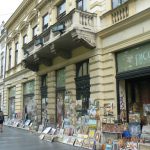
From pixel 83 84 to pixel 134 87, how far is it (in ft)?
9.73

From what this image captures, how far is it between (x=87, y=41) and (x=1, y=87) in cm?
2062

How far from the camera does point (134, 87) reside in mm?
12898

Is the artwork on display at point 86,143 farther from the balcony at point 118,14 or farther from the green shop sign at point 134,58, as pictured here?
the balcony at point 118,14

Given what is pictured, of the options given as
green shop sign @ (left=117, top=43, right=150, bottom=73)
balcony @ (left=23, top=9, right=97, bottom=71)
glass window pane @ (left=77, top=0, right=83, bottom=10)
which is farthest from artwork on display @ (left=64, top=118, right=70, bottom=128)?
glass window pane @ (left=77, top=0, right=83, bottom=10)

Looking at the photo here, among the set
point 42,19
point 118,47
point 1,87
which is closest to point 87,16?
point 118,47

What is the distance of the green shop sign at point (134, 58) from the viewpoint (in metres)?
11.3

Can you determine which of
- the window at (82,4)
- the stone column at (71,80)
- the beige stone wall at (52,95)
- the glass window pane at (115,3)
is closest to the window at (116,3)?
the glass window pane at (115,3)

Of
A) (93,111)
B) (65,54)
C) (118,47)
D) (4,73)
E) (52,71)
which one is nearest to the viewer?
(118,47)

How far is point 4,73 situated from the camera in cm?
3052

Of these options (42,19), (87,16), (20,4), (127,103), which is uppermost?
(20,4)

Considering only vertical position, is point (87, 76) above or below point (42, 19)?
below

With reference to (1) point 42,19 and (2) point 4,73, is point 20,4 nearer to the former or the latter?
(1) point 42,19

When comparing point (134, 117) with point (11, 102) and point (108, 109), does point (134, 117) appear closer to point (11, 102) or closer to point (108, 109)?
point (108, 109)

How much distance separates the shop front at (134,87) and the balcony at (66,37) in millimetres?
1869
